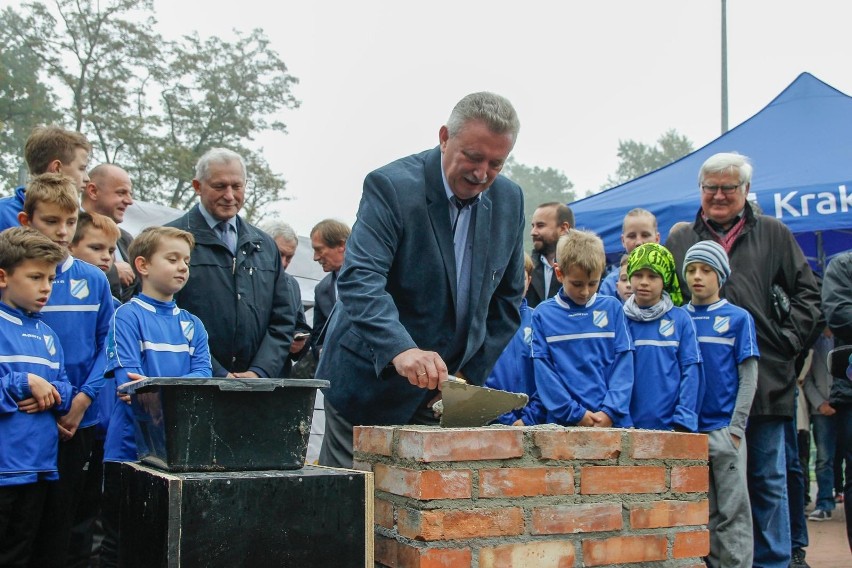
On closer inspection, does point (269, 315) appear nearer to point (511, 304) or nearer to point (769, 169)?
point (511, 304)

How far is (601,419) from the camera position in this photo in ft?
12.5

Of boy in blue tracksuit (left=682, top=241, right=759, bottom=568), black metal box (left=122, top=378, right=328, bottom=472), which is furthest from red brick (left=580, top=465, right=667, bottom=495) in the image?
boy in blue tracksuit (left=682, top=241, right=759, bottom=568)

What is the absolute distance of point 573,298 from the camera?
4082 millimetres

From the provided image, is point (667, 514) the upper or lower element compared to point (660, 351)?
lower

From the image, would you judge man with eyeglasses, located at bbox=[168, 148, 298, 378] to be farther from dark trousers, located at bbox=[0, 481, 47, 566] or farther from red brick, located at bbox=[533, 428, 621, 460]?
red brick, located at bbox=[533, 428, 621, 460]

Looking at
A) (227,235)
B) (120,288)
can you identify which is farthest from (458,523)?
(120,288)

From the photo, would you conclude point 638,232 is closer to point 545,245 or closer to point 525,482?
point 545,245

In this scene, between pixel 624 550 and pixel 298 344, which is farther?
pixel 298 344

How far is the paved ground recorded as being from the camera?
525cm

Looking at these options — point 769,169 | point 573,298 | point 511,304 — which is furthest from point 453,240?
point 769,169

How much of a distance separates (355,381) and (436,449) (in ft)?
2.14

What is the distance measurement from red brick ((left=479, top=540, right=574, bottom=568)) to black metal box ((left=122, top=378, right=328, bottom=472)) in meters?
0.58

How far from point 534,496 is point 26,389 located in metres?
1.87

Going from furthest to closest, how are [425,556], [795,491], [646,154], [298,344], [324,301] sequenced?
[646,154] < [324,301] < [298,344] < [795,491] < [425,556]
